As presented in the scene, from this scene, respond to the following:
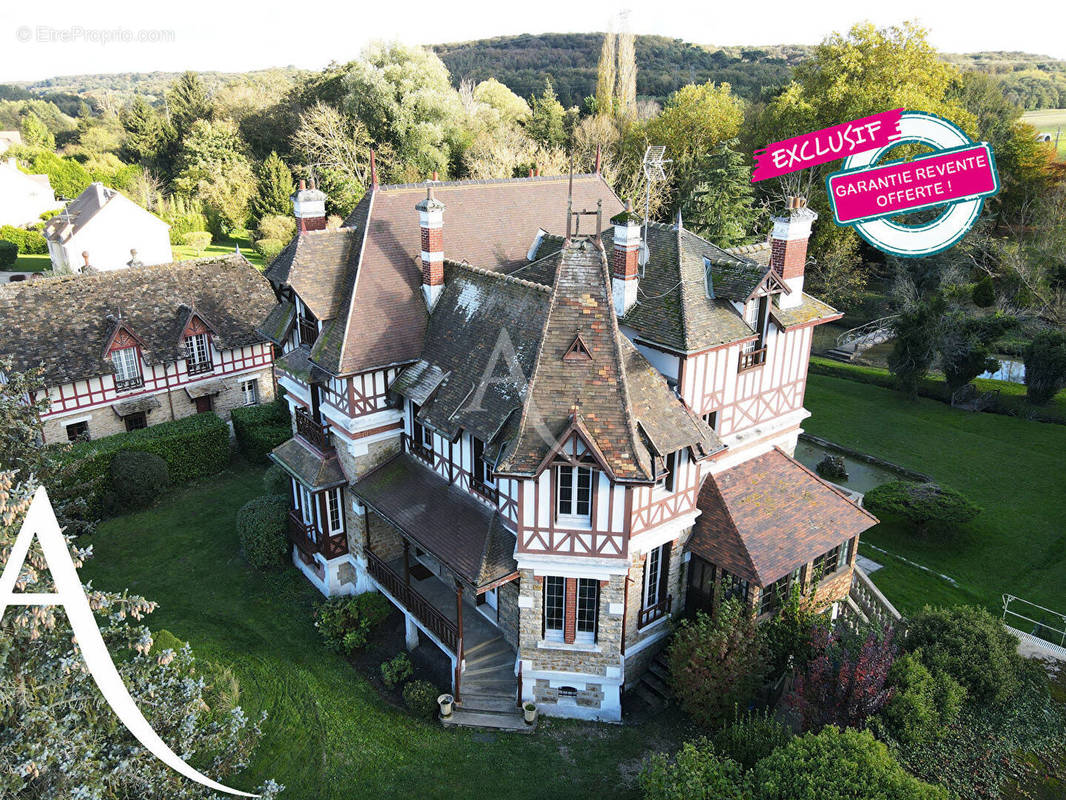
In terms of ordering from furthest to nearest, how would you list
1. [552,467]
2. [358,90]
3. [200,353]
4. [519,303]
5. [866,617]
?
1. [358,90]
2. [200,353]
3. [866,617]
4. [519,303]
5. [552,467]

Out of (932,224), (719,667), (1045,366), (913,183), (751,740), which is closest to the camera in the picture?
(751,740)

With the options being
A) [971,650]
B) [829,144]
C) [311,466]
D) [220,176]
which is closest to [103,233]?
[220,176]

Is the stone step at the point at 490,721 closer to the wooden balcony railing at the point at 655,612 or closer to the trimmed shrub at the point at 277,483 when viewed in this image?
the wooden balcony railing at the point at 655,612

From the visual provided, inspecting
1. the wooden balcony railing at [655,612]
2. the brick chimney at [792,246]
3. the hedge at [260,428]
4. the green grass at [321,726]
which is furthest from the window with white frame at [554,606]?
the hedge at [260,428]

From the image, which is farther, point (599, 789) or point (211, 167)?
point (211, 167)

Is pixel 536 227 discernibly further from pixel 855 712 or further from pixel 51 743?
pixel 51 743

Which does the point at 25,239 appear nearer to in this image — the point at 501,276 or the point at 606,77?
the point at 606,77

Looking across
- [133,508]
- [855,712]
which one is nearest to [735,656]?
[855,712]

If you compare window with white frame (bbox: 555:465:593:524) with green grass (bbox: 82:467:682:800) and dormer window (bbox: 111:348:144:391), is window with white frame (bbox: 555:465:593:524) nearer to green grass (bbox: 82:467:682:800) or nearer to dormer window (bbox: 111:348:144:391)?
green grass (bbox: 82:467:682:800)
